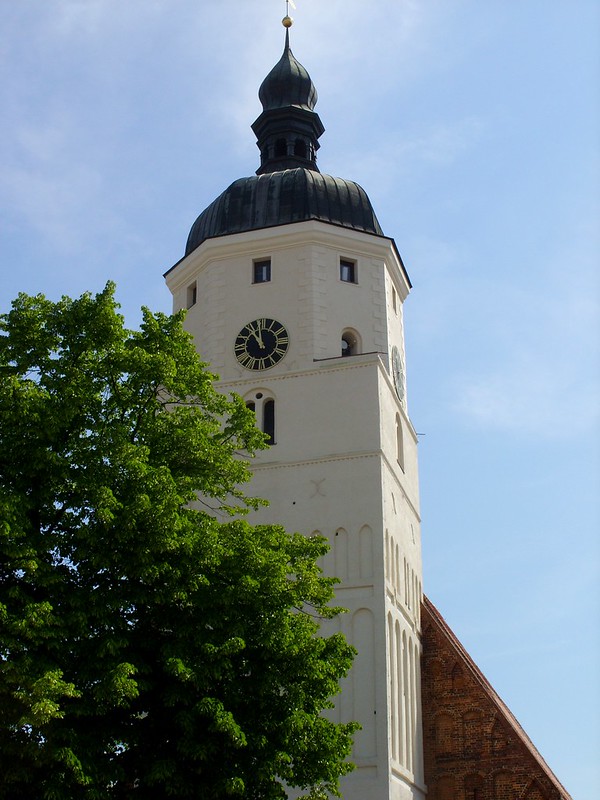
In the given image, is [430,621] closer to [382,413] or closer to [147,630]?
[382,413]

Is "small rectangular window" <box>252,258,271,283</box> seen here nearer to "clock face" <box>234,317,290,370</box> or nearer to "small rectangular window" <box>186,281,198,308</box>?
"clock face" <box>234,317,290,370</box>

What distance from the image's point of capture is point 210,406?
59.0 ft

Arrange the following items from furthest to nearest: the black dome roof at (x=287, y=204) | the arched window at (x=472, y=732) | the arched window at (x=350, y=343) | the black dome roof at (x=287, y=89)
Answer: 1. the black dome roof at (x=287, y=89)
2. the black dome roof at (x=287, y=204)
3. the arched window at (x=350, y=343)
4. the arched window at (x=472, y=732)

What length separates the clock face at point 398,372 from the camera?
3064cm

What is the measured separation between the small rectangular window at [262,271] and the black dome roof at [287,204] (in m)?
0.95

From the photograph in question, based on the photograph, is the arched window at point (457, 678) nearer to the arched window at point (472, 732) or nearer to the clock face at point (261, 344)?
the arched window at point (472, 732)

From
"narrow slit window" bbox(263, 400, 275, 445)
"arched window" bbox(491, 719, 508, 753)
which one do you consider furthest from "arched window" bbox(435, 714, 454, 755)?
"narrow slit window" bbox(263, 400, 275, 445)

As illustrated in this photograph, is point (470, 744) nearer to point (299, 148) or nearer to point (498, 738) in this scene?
point (498, 738)

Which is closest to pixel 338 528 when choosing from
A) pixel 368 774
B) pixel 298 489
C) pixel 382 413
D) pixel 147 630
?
pixel 298 489

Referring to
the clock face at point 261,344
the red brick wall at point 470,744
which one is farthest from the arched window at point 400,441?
the red brick wall at point 470,744

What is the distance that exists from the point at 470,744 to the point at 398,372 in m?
9.60

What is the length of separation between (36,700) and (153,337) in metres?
5.88

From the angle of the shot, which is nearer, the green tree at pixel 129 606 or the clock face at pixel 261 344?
the green tree at pixel 129 606

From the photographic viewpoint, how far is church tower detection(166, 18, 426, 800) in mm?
25797
